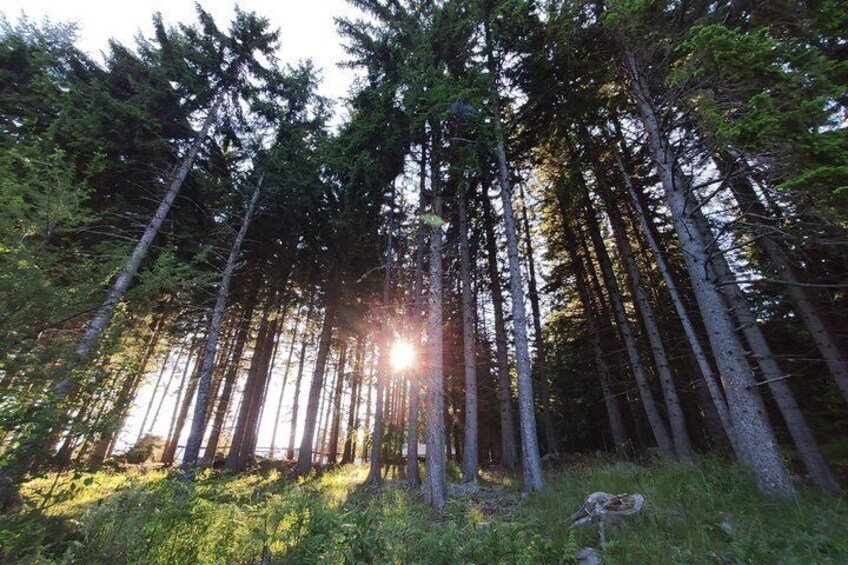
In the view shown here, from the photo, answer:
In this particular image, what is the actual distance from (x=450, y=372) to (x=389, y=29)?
52.1 ft

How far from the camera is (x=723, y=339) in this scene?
6223 millimetres

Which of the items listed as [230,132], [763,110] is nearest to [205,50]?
[230,132]

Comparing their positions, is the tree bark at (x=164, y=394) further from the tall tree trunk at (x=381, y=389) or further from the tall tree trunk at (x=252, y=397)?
the tall tree trunk at (x=381, y=389)

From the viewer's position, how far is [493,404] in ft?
72.3

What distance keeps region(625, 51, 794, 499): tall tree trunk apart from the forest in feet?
0.18

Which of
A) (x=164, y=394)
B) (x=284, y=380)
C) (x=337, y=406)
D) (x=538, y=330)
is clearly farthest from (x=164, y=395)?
(x=538, y=330)

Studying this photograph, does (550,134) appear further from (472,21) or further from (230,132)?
(230,132)

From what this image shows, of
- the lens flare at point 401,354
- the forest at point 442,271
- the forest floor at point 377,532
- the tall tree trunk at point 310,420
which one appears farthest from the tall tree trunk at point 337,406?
the forest floor at point 377,532

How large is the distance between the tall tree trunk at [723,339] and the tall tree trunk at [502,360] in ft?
25.6

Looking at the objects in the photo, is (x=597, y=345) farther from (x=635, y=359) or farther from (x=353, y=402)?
(x=353, y=402)

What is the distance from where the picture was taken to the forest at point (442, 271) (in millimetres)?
4336

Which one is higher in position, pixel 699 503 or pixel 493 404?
pixel 493 404

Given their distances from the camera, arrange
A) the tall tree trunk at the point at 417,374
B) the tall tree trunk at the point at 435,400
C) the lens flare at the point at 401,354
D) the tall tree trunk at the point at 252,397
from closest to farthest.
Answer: the tall tree trunk at the point at 435,400 → the tall tree trunk at the point at 417,374 → the lens flare at the point at 401,354 → the tall tree trunk at the point at 252,397

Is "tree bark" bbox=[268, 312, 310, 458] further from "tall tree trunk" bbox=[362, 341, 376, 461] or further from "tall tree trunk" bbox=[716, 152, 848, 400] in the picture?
"tall tree trunk" bbox=[716, 152, 848, 400]
